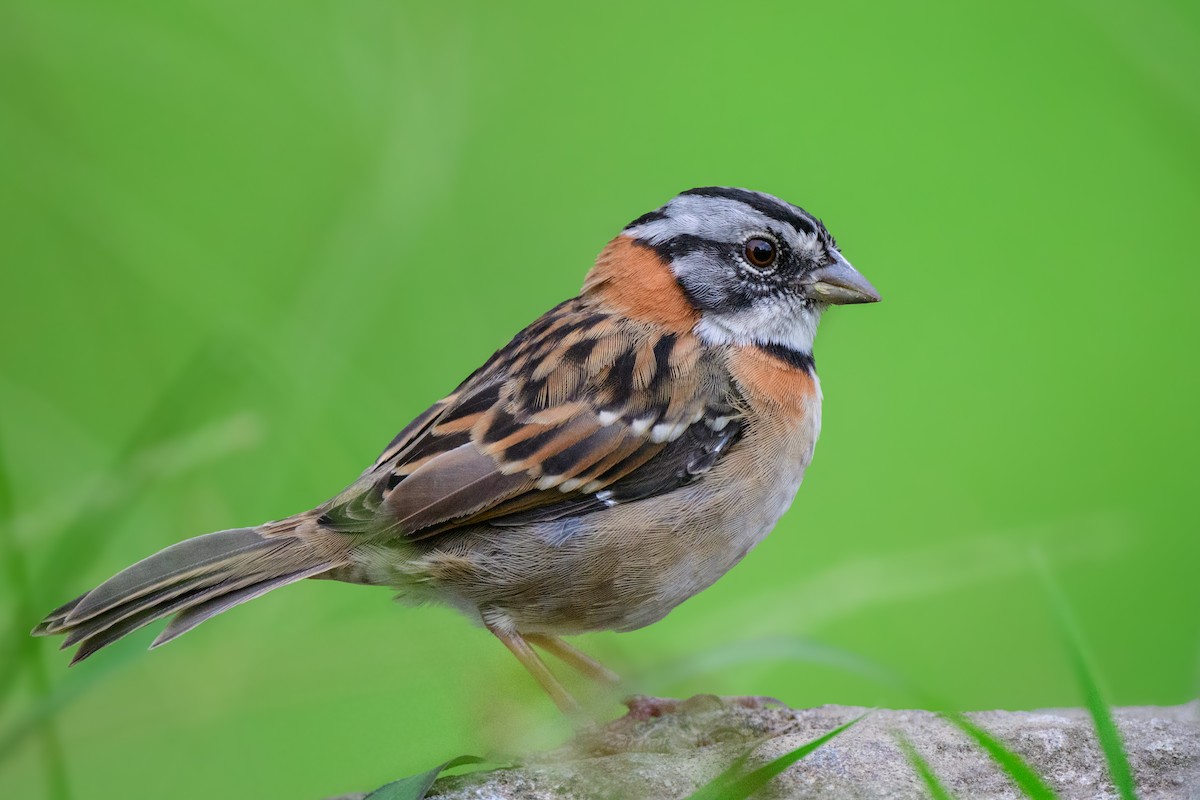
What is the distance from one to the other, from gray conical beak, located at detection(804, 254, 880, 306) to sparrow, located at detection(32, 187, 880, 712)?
5.8 inches

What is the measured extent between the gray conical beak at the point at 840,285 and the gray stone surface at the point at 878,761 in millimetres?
1403

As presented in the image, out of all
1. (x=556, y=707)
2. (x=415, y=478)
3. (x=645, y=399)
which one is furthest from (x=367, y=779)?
(x=645, y=399)

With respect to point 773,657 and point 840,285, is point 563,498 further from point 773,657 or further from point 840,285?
point 773,657

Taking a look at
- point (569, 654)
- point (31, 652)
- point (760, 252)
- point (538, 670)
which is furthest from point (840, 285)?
point (31, 652)

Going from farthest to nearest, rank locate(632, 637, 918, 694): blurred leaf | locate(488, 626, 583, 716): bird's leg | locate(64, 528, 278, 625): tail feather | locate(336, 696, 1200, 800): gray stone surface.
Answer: locate(488, 626, 583, 716): bird's leg → locate(64, 528, 278, 625): tail feather → locate(336, 696, 1200, 800): gray stone surface → locate(632, 637, 918, 694): blurred leaf

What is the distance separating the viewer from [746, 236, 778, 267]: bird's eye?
4.52 meters

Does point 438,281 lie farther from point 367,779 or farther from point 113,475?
point 367,779

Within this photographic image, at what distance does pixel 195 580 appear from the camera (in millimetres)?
3785

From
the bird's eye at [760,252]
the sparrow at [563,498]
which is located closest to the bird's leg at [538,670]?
the sparrow at [563,498]

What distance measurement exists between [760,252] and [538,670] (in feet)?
5.24

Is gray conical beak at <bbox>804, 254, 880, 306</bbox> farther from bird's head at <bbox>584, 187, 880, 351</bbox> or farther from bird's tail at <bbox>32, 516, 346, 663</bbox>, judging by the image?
bird's tail at <bbox>32, 516, 346, 663</bbox>

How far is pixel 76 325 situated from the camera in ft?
17.9

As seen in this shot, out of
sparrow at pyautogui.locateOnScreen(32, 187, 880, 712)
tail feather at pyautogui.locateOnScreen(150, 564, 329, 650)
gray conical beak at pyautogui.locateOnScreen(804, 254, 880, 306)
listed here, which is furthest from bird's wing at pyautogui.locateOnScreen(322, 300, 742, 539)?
gray conical beak at pyautogui.locateOnScreen(804, 254, 880, 306)

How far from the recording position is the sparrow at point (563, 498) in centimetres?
388
